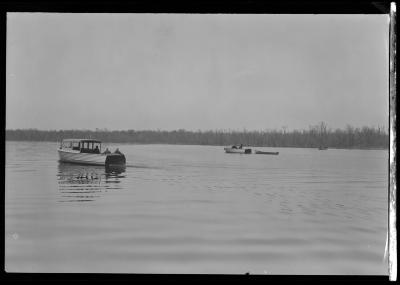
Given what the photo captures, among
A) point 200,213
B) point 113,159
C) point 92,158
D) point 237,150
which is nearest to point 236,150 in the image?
point 237,150

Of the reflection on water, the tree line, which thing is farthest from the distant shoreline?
the reflection on water

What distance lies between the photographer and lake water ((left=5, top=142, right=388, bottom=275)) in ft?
6.02

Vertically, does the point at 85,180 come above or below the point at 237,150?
below

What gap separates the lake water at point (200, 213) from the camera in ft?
6.02

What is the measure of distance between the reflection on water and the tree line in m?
0.14

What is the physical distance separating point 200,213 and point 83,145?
2.07 ft

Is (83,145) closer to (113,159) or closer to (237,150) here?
(113,159)

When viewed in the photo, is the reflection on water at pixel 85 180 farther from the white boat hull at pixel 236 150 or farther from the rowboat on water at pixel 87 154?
the white boat hull at pixel 236 150

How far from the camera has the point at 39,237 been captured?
188 centimetres

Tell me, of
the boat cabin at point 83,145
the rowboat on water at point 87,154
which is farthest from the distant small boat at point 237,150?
the boat cabin at point 83,145

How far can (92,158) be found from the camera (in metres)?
2.11

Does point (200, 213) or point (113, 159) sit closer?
point (200, 213)
